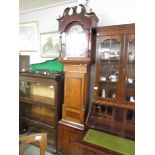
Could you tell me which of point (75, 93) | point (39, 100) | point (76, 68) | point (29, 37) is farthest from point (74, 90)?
point (29, 37)

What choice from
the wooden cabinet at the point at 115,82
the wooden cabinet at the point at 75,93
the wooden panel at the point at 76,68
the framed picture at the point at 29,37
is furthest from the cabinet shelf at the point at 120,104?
the framed picture at the point at 29,37

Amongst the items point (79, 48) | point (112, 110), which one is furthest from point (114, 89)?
point (79, 48)

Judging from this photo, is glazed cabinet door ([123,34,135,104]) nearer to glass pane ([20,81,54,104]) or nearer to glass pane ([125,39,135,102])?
glass pane ([125,39,135,102])

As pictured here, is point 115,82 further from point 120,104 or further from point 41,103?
point 41,103

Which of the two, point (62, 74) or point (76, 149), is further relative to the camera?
point (62, 74)

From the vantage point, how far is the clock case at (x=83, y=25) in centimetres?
219

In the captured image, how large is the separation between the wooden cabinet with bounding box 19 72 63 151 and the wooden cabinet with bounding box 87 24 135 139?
2.11 feet

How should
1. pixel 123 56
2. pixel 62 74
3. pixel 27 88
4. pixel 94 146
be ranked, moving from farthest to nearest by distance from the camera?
pixel 27 88 → pixel 62 74 → pixel 123 56 → pixel 94 146

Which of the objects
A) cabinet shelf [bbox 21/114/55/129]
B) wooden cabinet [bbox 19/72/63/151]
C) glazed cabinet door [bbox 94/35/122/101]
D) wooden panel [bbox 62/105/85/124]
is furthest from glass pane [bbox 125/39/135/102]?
cabinet shelf [bbox 21/114/55/129]

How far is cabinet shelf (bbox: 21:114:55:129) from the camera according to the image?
109 inches

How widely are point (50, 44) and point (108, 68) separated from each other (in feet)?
4.51
